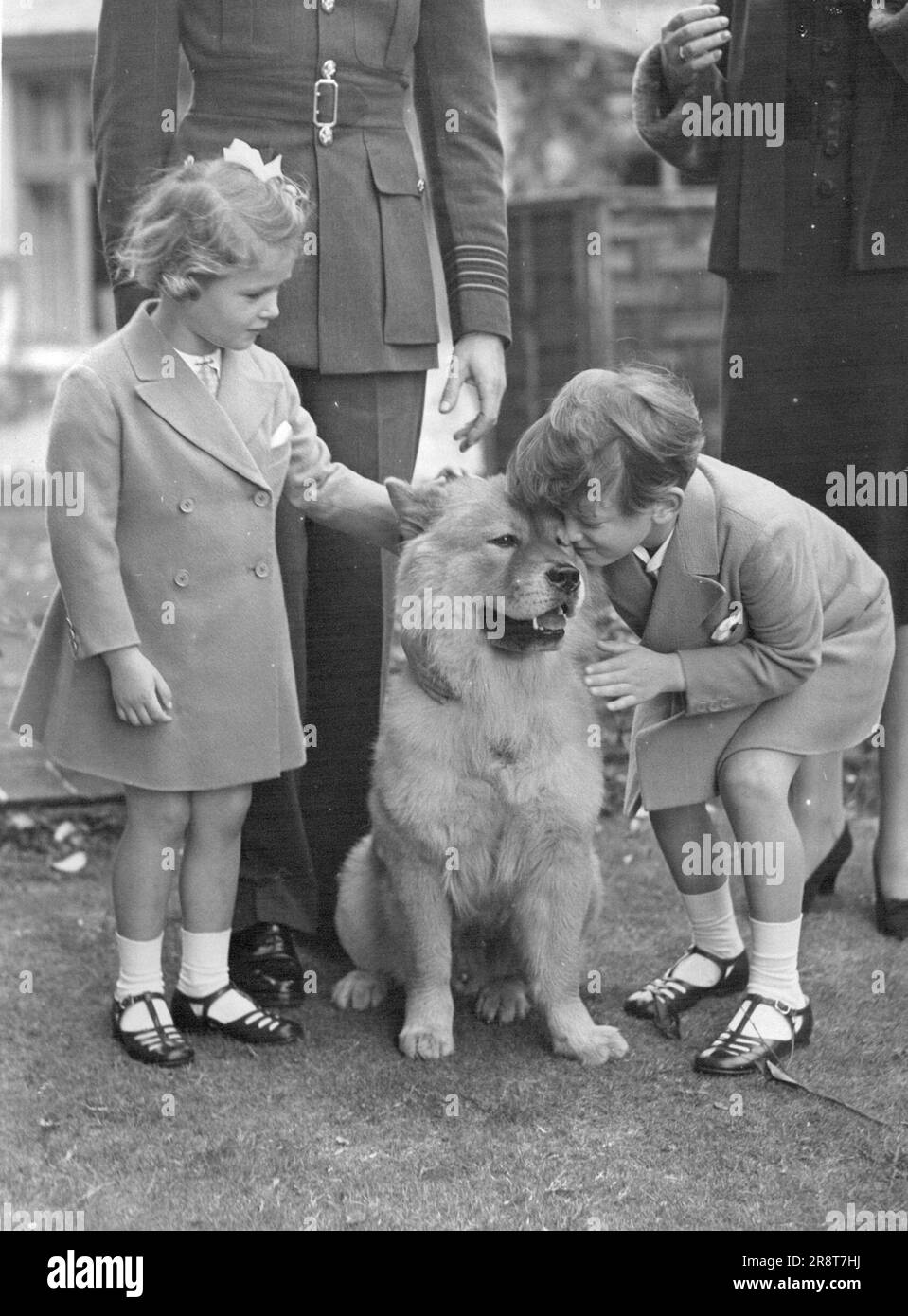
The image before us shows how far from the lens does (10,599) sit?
6301 millimetres

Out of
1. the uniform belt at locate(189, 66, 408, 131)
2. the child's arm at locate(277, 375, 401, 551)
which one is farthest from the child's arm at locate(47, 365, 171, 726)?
the uniform belt at locate(189, 66, 408, 131)

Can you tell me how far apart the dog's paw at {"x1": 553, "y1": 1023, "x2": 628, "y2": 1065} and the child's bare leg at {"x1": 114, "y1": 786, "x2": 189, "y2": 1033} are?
2.61 ft

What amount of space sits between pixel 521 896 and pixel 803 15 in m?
2.02

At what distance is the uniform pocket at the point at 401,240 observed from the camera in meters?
3.19

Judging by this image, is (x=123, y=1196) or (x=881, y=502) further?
(x=881, y=502)

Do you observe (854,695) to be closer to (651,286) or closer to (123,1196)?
(123,1196)

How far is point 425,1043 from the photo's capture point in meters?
3.07

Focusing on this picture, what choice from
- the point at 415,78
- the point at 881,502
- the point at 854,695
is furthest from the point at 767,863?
the point at 415,78

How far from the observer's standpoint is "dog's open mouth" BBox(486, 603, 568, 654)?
295 centimetres

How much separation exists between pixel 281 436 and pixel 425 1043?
1.25m

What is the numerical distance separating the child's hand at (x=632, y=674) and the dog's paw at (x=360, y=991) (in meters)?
0.87

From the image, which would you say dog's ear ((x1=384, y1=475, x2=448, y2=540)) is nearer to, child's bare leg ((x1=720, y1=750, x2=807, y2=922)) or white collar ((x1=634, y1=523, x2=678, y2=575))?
white collar ((x1=634, y1=523, x2=678, y2=575))
